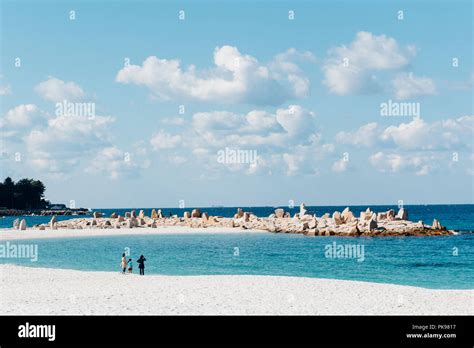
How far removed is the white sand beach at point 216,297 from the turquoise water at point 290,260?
24.4 ft

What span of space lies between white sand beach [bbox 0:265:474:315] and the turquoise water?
7423 millimetres

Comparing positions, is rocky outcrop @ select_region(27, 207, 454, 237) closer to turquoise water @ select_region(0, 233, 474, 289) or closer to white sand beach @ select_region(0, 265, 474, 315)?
turquoise water @ select_region(0, 233, 474, 289)

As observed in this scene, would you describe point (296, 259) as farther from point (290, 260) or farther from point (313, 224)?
point (313, 224)

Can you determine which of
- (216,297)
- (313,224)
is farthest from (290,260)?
(313,224)

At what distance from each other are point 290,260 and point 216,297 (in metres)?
22.7

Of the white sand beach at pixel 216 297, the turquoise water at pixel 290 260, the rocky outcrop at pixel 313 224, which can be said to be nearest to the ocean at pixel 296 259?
the turquoise water at pixel 290 260

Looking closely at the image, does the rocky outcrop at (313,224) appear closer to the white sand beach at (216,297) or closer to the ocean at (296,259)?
the ocean at (296,259)

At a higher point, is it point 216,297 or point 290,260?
point 216,297

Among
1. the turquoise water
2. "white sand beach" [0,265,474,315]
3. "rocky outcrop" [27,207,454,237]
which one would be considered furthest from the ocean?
"rocky outcrop" [27,207,454,237]

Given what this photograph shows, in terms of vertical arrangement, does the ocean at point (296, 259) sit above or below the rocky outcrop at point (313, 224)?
below

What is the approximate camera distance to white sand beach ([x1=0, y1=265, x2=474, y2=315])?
19.9m

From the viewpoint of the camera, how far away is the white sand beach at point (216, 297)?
1994cm

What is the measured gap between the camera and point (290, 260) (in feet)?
147
